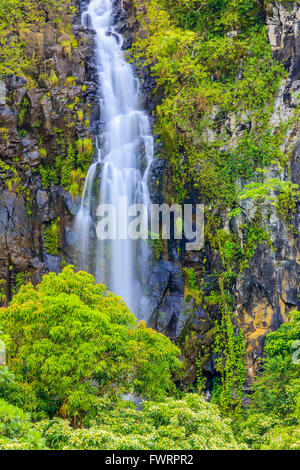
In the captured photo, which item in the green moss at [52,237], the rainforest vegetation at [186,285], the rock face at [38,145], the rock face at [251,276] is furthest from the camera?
the green moss at [52,237]

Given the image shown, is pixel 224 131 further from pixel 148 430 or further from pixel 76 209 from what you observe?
pixel 148 430

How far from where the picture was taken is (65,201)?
18.9m

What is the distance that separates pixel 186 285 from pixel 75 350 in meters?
8.76

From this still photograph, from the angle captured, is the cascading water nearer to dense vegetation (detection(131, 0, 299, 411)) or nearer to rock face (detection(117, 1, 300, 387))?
rock face (detection(117, 1, 300, 387))

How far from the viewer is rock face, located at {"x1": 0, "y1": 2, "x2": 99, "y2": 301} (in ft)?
59.6

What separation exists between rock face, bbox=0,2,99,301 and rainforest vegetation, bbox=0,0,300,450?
14 centimetres

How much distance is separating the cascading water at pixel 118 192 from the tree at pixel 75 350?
663 cm

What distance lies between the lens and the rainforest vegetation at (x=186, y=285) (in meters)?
9.24

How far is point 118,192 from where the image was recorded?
61.0 ft

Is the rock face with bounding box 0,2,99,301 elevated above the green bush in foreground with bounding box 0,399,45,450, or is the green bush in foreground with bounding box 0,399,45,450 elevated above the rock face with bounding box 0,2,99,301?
the rock face with bounding box 0,2,99,301

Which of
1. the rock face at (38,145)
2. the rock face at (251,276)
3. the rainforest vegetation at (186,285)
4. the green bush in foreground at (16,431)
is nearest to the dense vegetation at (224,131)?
the rainforest vegetation at (186,285)

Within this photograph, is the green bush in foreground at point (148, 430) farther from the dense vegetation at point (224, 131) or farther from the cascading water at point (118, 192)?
the cascading water at point (118, 192)

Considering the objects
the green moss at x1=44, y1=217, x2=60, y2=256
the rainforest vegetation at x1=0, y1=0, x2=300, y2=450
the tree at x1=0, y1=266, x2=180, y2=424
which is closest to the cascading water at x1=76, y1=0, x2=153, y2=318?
the rainforest vegetation at x1=0, y1=0, x2=300, y2=450

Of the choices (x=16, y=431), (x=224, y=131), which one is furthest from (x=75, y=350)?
(x=224, y=131)
